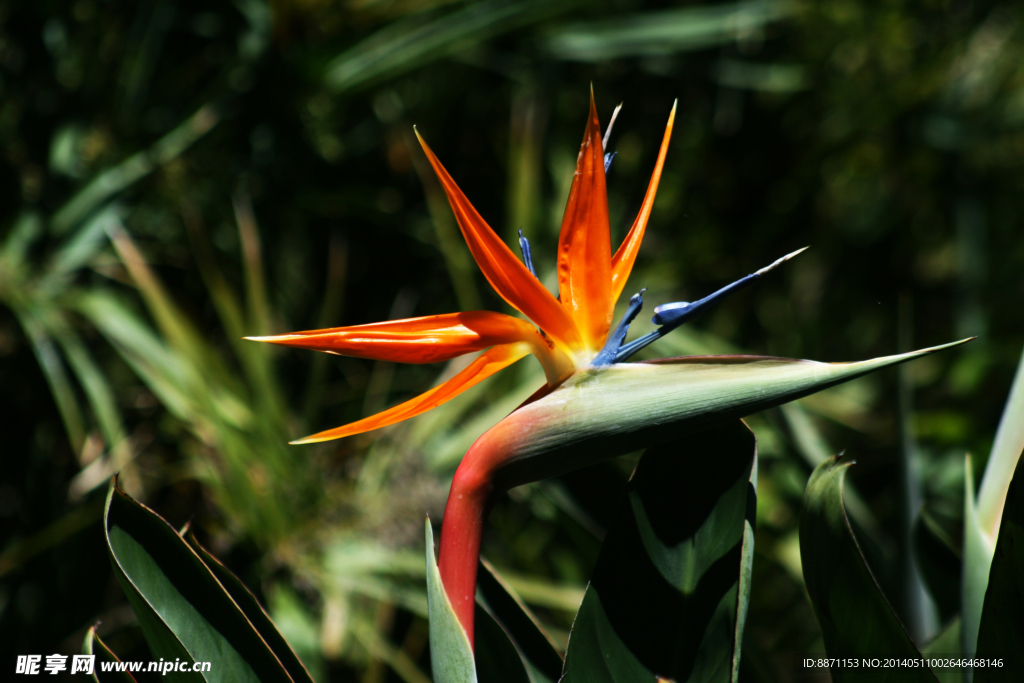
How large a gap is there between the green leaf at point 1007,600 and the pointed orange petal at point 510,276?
216 mm

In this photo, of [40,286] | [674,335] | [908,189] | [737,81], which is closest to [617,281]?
[674,335]

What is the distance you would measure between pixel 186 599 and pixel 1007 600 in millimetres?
428

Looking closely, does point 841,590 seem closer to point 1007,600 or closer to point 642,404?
point 1007,600

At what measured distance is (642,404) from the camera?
267mm

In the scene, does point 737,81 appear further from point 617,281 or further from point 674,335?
point 617,281

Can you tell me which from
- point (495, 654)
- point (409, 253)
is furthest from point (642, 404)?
point (409, 253)

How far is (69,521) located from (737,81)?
4.59 ft

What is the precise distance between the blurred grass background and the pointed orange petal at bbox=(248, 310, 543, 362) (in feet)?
0.67

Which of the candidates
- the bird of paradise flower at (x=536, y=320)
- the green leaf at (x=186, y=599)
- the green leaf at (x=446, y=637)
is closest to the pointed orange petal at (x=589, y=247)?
the bird of paradise flower at (x=536, y=320)

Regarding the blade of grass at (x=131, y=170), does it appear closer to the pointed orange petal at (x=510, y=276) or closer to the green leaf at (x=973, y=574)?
the pointed orange petal at (x=510, y=276)

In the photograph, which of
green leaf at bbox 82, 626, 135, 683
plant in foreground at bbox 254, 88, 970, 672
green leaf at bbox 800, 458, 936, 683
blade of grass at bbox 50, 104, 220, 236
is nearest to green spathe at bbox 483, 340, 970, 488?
plant in foreground at bbox 254, 88, 970, 672

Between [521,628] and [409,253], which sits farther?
[409,253]

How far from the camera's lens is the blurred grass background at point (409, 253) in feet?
2.88

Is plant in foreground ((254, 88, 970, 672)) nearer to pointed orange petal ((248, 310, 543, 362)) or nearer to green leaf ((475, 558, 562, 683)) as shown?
pointed orange petal ((248, 310, 543, 362))
